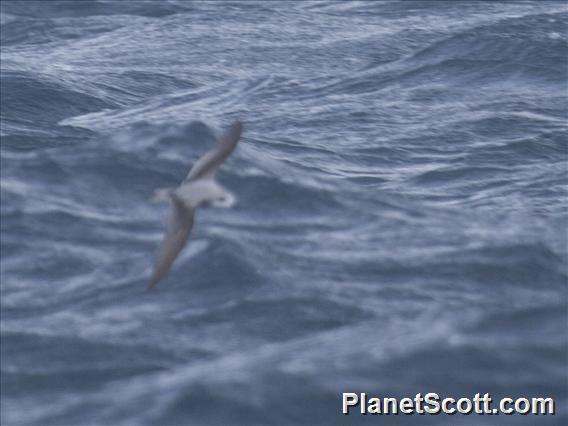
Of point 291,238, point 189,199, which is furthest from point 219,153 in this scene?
point 291,238

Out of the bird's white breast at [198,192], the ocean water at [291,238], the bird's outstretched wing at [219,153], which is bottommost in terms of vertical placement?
the ocean water at [291,238]

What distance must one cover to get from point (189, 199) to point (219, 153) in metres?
0.73

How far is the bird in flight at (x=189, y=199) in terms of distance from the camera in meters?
13.2

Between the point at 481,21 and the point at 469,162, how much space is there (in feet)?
43.9

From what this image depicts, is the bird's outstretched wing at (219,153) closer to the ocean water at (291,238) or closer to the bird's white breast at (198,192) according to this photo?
the bird's white breast at (198,192)

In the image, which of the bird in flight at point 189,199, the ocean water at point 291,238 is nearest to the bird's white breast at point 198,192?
the bird in flight at point 189,199

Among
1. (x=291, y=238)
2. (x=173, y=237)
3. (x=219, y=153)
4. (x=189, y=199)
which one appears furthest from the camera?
(x=291, y=238)

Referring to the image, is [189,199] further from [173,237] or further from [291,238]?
[291,238]

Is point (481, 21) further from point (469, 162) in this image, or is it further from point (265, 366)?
point (265, 366)

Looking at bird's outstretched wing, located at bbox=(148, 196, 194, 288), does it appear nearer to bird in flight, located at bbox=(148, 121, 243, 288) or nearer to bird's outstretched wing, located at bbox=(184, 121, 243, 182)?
bird in flight, located at bbox=(148, 121, 243, 288)

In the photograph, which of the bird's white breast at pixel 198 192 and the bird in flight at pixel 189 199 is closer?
the bird in flight at pixel 189 199

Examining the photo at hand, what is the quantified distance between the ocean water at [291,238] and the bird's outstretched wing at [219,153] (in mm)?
1826

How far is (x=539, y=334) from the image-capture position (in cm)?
1425

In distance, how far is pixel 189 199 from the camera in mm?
13602
